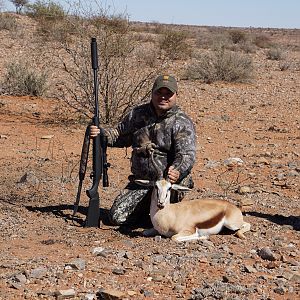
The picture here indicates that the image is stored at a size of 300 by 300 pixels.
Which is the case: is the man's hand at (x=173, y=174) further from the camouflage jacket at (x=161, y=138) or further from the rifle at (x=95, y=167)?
the rifle at (x=95, y=167)

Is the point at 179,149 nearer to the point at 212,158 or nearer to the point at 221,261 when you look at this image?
the point at 221,261

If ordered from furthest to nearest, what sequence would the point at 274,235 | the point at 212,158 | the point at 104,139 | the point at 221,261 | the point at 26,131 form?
the point at 26,131 < the point at 212,158 < the point at 104,139 < the point at 274,235 < the point at 221,261

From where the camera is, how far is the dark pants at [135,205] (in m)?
6.51

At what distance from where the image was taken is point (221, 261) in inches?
204

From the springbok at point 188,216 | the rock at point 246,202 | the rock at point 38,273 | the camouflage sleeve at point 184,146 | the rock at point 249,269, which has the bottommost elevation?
the rock at point 38,273

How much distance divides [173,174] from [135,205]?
817 mm

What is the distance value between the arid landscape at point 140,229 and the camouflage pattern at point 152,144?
319 millimetres

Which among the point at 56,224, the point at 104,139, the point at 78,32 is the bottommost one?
the point at 56,224

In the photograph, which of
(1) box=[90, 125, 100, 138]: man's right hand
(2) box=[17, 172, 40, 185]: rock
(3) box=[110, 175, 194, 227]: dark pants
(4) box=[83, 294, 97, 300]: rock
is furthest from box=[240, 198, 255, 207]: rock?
(4) box=[83, 294, 97, 300]: rock

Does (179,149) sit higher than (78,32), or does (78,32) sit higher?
(78,32)

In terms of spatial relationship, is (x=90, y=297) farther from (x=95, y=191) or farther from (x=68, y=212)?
(x=68, y=212)

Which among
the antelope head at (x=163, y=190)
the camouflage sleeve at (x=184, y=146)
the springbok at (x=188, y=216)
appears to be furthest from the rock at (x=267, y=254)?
the camouflage sleeve at (x=184, y=146)

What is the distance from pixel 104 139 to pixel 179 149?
0.86m

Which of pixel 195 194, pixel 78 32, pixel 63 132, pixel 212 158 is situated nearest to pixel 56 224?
pixel 195 194
